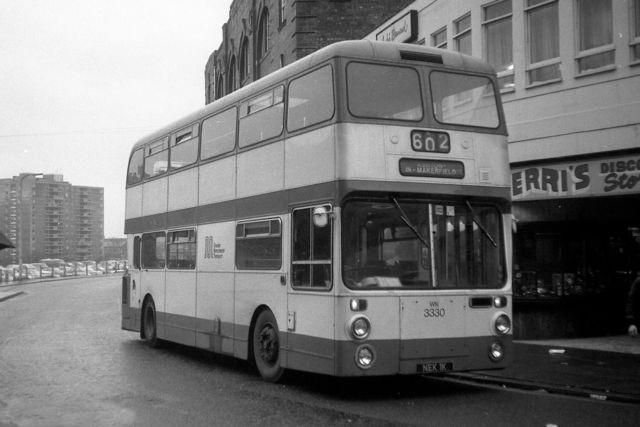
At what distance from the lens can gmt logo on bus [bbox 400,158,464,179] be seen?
31.6ft

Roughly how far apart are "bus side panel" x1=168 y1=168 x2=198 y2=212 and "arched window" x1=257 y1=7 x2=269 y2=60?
22.0m

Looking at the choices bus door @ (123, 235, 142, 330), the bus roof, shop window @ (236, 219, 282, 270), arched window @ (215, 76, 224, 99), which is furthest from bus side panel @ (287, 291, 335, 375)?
arched window @ (215, 76, 224, 99)

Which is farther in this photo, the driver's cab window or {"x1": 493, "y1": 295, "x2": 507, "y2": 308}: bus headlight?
{"x1": 493, "y1": 295, "x2": 507, "y2": 308}: bus headlight

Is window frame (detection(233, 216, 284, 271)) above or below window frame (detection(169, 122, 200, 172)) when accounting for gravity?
below

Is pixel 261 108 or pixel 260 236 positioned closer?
pixel 260 236

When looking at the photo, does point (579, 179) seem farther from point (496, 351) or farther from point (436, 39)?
point (496, 351)

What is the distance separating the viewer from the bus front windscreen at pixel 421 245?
939cm

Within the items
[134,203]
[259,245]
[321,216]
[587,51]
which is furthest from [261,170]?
[587,51]

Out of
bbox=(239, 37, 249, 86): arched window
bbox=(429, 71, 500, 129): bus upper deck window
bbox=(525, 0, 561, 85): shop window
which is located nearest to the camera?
bbox=(429, 71, 500, 129): bus upper deck window

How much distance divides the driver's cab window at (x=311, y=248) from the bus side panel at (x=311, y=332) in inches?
7.0

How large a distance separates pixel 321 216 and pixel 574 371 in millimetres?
4583

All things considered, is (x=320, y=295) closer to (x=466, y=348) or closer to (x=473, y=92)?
(x=466, y=348)

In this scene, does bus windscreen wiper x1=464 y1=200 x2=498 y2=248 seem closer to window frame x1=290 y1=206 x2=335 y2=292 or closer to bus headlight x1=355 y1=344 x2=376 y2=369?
window frame x1=290 y1=206 x2=335 y2=292

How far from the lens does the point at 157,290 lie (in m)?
15.9
